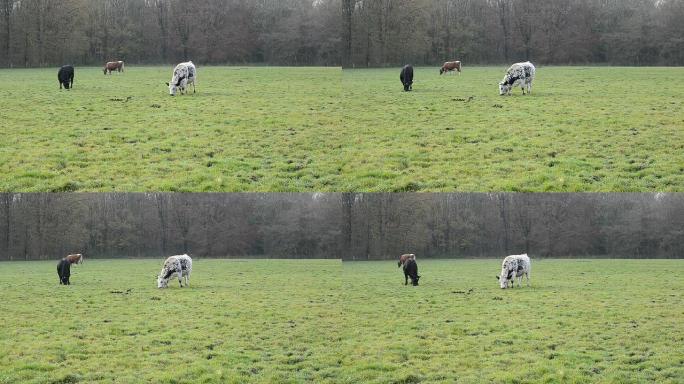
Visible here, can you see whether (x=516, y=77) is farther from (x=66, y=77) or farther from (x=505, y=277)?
(x=66, y=77)

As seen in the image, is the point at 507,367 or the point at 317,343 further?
the point at 317,343

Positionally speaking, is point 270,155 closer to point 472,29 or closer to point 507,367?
point 507,367

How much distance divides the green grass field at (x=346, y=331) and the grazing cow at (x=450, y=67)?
12220mm

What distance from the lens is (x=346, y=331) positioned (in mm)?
14047

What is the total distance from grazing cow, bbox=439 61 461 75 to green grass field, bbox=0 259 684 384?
12.2 metres

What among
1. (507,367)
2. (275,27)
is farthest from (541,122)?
(275,27)

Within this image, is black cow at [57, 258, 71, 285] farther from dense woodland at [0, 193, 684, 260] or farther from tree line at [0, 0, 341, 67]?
tree line at [0, 0, 341, 67]

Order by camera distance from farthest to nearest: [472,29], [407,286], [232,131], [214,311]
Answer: [472,29] → [407,286] → [232,131] → [214,311]

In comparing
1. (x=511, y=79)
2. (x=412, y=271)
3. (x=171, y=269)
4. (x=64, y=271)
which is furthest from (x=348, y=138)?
(x=64, y=271)

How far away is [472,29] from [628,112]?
10.8m

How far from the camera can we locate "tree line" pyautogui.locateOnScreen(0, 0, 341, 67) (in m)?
31.3

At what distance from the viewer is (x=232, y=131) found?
744 inches

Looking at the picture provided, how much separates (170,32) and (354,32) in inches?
617

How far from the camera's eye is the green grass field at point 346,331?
11.3 metres
